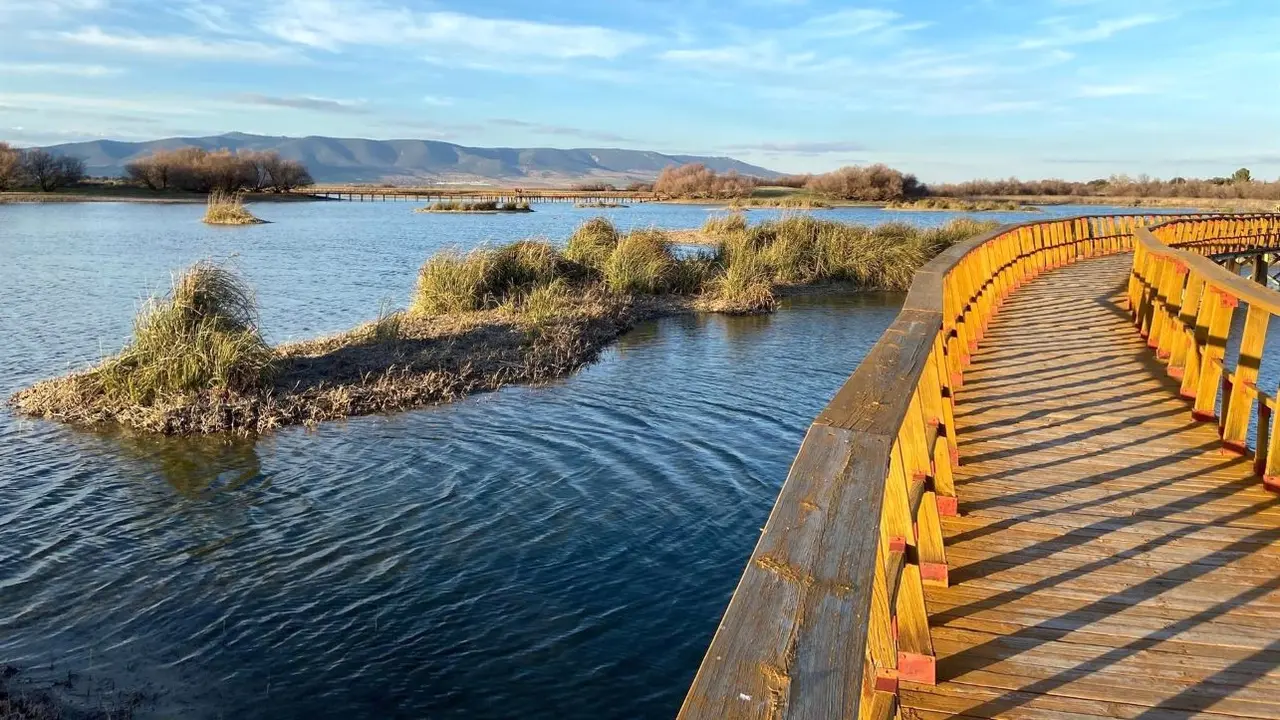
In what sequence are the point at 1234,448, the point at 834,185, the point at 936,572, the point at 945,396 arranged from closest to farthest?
the point at 936,572
the point at 945,396
the point at 1234,448
the point at 834,185

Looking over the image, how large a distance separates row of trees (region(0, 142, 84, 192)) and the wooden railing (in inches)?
3876

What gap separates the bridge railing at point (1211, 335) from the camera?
569cm

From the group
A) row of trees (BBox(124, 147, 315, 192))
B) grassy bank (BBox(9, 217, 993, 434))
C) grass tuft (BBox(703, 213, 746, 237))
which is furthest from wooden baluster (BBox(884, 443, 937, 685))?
row of trees (BBox(124, 147, 315, 192))

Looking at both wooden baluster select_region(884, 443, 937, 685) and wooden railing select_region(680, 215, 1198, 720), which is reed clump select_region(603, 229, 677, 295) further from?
wooden baluster select_region(884, 443, 937, 685)

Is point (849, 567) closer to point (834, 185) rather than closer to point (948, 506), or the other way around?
point (948, 506)

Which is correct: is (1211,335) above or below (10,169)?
below

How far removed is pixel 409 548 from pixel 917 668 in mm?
5432

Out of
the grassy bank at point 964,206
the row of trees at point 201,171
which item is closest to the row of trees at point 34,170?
the row of trees at point 201,171

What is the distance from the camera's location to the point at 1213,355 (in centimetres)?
691

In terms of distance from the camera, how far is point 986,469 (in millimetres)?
5844

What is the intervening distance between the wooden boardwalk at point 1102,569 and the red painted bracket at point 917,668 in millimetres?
35

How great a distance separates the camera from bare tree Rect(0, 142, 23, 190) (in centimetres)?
8250

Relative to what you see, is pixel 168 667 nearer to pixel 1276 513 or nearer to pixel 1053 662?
pixel 1053 662

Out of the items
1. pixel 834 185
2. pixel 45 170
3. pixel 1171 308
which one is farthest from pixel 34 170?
pixel 1171 308
